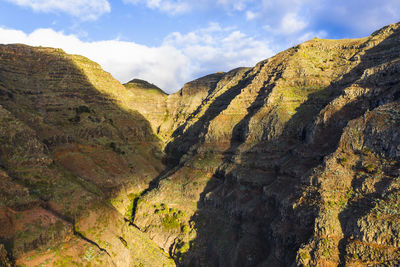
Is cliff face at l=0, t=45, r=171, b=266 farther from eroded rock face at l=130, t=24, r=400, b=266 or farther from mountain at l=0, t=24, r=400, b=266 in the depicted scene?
eroded rock face at l=130, t=24, r=400, b=266

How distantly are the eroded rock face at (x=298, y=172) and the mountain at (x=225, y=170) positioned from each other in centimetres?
28

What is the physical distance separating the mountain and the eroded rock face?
28cm

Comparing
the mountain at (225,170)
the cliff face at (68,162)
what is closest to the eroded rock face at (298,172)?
the mountain at (225,170)

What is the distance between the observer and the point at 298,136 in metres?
71.4

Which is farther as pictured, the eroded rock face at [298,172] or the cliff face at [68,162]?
the cliff face at [68,162]

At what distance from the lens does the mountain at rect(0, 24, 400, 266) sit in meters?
41.7

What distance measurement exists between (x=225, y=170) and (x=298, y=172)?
24.6 meters

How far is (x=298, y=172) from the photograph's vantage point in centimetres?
5631

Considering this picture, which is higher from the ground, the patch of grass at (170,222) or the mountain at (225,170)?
the mountain at (225,170)

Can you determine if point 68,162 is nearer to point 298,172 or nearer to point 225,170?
point 225,170

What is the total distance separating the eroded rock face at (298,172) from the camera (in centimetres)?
3876

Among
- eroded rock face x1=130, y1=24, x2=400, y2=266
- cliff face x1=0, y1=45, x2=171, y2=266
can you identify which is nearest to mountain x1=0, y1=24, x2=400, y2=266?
eroded rock face x1=130, y1=24, x2=400, y2=266

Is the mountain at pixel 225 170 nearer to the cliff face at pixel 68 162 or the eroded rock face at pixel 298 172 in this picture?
the eroded rock face at pixel 298 172

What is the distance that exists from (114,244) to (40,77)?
9710 cm
